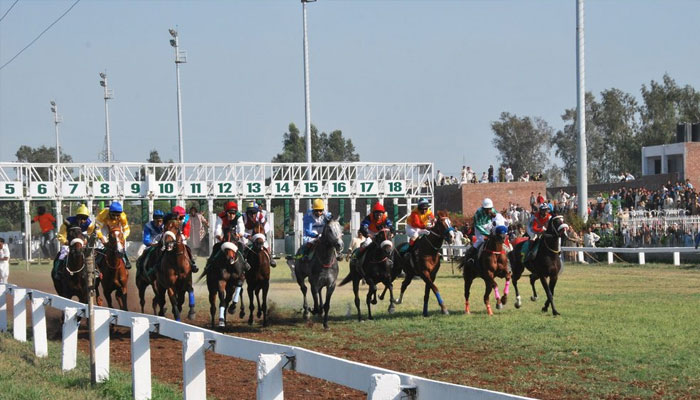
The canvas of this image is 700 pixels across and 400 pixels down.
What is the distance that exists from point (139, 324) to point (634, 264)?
26878 millimetres

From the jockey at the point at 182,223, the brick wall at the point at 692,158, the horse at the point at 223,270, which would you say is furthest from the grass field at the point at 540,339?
the brick wall at the point at 692,158

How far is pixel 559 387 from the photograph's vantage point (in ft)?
36.9

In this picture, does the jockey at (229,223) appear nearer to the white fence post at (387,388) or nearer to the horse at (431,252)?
the horse at (431,252)

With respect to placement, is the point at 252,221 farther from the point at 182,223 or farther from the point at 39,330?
the point at 39,330

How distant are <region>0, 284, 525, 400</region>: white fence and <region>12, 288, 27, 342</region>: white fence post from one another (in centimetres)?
97

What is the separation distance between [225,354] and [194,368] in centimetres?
45

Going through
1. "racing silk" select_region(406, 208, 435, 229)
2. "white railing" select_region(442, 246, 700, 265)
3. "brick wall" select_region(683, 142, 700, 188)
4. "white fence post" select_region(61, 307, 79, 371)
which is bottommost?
"white railing" select_region(442, 246, 700, 265)

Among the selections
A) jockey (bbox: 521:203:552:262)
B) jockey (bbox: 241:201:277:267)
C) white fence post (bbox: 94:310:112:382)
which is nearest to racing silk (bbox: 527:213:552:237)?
jockey (bbox: 521:203:552:262)

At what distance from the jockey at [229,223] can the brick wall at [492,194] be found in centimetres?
3850

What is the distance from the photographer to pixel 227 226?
1922cm

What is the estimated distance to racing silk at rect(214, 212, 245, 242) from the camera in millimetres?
19094

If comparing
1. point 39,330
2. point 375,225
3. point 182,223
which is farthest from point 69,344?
point 375,225

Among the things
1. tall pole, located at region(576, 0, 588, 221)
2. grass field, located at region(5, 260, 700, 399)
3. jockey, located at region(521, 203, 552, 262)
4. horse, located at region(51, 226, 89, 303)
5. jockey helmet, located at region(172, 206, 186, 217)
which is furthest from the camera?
tall pole, located at region(576, 0, 588, 221)

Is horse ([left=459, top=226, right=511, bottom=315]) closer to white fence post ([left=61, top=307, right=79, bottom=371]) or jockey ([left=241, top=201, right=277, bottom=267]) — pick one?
jockey ([left=241, top=201, right=277, bottom=267])
